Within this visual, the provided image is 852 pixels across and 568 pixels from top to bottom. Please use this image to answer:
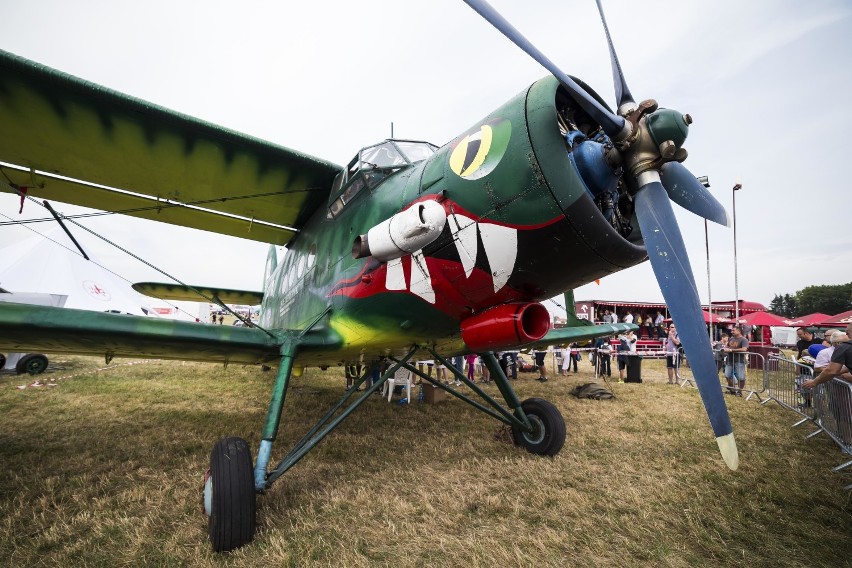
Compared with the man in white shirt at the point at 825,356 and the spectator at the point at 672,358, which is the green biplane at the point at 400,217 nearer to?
the man in white shirt at the point at 825,356

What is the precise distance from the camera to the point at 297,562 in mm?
2232

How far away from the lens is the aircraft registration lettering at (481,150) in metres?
2.30

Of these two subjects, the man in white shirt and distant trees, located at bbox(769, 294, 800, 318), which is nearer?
the man in white shirt

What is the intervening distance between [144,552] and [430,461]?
7.95 ft

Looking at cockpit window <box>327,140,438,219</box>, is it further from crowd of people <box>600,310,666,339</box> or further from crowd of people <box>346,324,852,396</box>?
crowd of people <box>600,310,666,339</box>

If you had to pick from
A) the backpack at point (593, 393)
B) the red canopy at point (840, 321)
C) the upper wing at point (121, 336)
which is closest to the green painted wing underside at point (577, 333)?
the backpack at point (593, 393)

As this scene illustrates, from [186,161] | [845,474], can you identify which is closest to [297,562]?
[186,161]

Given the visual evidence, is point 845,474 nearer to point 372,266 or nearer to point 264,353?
point 372,266

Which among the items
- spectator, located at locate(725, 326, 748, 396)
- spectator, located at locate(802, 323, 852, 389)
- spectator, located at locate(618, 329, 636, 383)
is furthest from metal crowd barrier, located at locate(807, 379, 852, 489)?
spectator, located at locate(618, 329, 636, 383)

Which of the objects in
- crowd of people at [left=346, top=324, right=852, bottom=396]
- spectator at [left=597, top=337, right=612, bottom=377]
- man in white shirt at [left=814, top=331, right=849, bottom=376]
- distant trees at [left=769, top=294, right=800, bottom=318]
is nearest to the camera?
man in white shirt at [left=814, top=331, right=849, bottom=376]

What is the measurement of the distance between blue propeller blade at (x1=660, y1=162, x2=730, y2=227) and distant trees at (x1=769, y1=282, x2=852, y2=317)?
94405 millimetres

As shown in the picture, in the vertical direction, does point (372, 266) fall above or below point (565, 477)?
above

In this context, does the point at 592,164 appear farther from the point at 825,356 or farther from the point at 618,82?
the point at 825,356

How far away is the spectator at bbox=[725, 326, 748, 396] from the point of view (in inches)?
368
